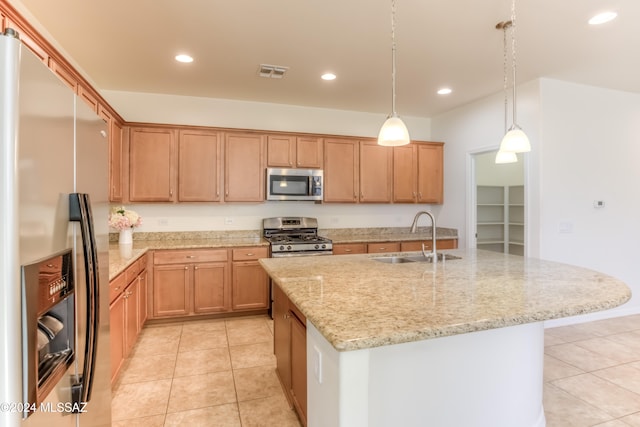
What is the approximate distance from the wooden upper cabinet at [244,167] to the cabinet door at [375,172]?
139 cm

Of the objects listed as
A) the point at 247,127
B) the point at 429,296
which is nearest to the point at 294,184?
the point at 247,127

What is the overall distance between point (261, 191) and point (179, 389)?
2384 millimetres

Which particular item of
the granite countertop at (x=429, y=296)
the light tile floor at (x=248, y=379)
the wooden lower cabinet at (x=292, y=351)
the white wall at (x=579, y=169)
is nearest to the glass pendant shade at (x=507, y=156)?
the granite countertop at (x=429, y=296)

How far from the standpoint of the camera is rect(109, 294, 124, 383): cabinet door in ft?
7.66

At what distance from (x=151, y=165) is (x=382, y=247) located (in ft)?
9.87

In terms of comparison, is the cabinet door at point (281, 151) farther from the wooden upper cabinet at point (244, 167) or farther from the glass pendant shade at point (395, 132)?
the glass pendant shade at point (395, 132)

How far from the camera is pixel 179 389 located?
8.13 feet

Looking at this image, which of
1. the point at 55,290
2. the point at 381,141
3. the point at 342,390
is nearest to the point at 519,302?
the point at 342,390

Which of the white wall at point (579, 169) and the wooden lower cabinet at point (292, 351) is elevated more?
the white wall at point (579, 169)

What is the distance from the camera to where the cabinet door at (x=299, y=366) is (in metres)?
1.86

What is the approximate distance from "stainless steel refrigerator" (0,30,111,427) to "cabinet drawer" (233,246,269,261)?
2.52 meters

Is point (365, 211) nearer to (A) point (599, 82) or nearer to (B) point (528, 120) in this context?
(B) point (528, 120)

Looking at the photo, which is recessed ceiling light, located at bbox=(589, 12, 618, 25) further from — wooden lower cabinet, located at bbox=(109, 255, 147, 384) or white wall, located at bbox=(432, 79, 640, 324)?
wooden lower cabinet, located at bbox=(109, 255, 147, 384)

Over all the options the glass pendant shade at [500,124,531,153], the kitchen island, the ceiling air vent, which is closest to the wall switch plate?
the kitchen island
